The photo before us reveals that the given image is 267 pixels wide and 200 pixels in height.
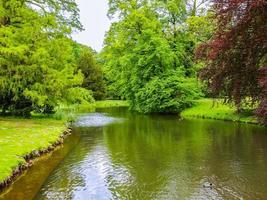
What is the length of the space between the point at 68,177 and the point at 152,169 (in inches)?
131

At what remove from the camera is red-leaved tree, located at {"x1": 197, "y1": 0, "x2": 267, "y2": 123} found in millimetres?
10523

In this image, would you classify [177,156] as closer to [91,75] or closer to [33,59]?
[33,59]

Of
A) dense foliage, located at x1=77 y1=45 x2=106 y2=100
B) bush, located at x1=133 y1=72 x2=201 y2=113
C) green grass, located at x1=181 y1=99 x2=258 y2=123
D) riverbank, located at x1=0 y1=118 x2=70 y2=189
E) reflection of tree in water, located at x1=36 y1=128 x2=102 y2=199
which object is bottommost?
reflection of tree in water, located at x1=36 y1=128 x2=102 y2=199

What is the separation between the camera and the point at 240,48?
38.7 feet

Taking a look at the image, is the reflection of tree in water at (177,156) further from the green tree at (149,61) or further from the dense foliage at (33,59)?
the green tree at (149,61)

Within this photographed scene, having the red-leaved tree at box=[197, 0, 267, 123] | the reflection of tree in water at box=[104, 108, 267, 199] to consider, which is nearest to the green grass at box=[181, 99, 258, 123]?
the reflection of tree in water at box=[104, 108, 267, 199]

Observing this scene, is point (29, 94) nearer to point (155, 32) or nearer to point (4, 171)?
point (4, 171)

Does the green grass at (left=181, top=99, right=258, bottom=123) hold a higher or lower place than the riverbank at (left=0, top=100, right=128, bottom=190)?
higher

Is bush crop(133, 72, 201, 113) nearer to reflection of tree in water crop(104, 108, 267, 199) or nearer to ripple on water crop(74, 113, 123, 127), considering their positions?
ripple on water crop(74, 113, 123, 127)

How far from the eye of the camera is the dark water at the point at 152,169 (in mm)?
12250

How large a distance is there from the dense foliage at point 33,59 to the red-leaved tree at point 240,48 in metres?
16.0

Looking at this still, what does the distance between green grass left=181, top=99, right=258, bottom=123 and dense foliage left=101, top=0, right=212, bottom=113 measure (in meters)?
1.61

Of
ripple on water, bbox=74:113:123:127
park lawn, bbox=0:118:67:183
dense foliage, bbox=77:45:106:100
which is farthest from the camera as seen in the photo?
dense foliage, bbox=77:45:106:100

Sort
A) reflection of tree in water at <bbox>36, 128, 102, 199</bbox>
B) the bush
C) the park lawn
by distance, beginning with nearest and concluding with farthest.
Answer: reflection of tree in water at <bbox>36, 128, 102, 199</bbox>, the park lawn, the bush
